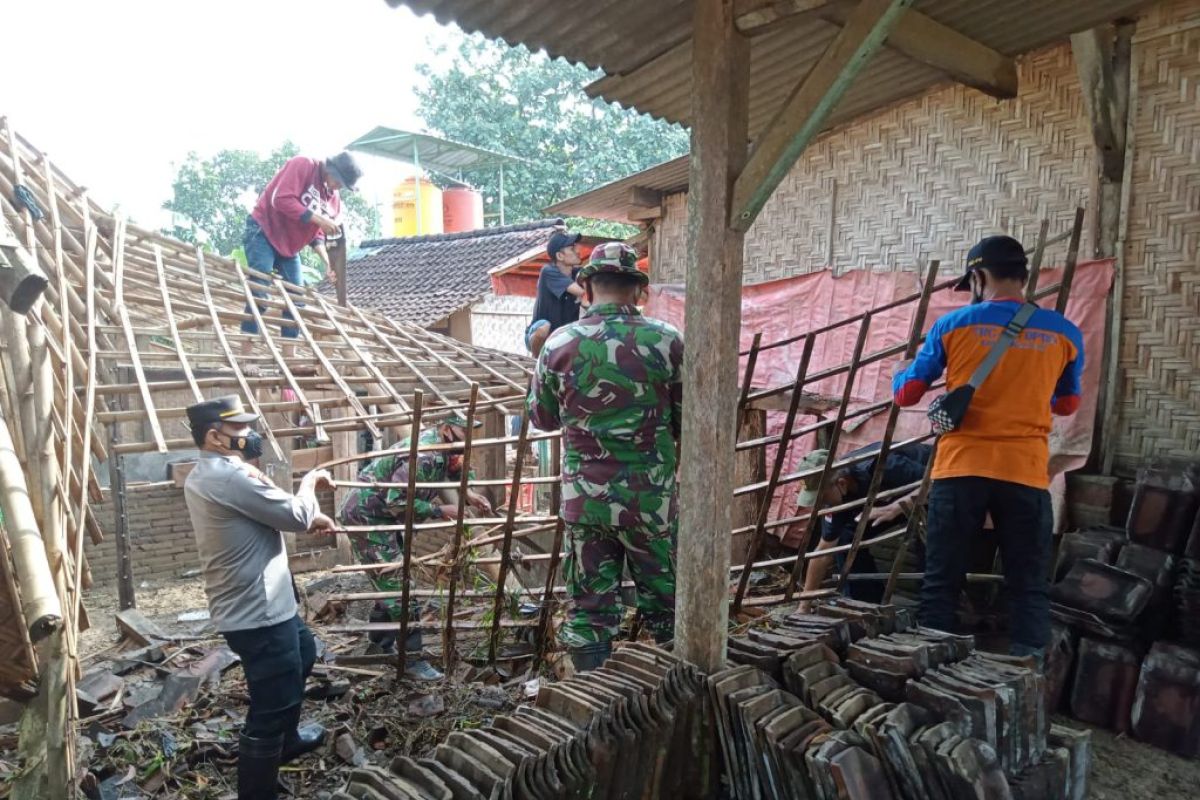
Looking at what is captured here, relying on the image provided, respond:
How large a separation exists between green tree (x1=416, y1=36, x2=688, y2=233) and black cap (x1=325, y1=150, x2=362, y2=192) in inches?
636

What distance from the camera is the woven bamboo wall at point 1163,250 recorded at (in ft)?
13.1

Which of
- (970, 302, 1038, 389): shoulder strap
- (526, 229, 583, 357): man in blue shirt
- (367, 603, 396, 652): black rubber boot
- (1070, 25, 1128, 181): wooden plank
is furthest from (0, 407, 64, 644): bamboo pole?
(1070, 25, 1128, 181): wooden plank

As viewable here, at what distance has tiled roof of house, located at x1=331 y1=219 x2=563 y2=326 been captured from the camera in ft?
43.2

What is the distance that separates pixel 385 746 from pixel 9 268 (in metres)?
2.55

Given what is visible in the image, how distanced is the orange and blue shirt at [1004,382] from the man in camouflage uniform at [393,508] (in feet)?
9.10

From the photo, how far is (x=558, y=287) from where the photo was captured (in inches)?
212

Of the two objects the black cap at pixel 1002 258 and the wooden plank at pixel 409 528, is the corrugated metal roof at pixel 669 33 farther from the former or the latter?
the wooden plank at pixel 409 528

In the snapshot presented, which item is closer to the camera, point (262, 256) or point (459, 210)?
point (262, 256)

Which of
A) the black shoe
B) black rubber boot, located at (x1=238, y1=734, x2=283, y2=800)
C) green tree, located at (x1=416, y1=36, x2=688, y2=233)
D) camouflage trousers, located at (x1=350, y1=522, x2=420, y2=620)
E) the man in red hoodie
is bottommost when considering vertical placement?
the black shoe

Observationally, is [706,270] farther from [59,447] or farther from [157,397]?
[157,397]

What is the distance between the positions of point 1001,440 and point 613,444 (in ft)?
4.86

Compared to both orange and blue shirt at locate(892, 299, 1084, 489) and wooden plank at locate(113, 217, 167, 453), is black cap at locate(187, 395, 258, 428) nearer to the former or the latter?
wooden plank at locate(113, 217, 167, 453)

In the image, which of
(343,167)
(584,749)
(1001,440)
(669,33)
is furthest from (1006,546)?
(343,167)

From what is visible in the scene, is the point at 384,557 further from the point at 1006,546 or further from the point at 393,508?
the point at 1006,546
